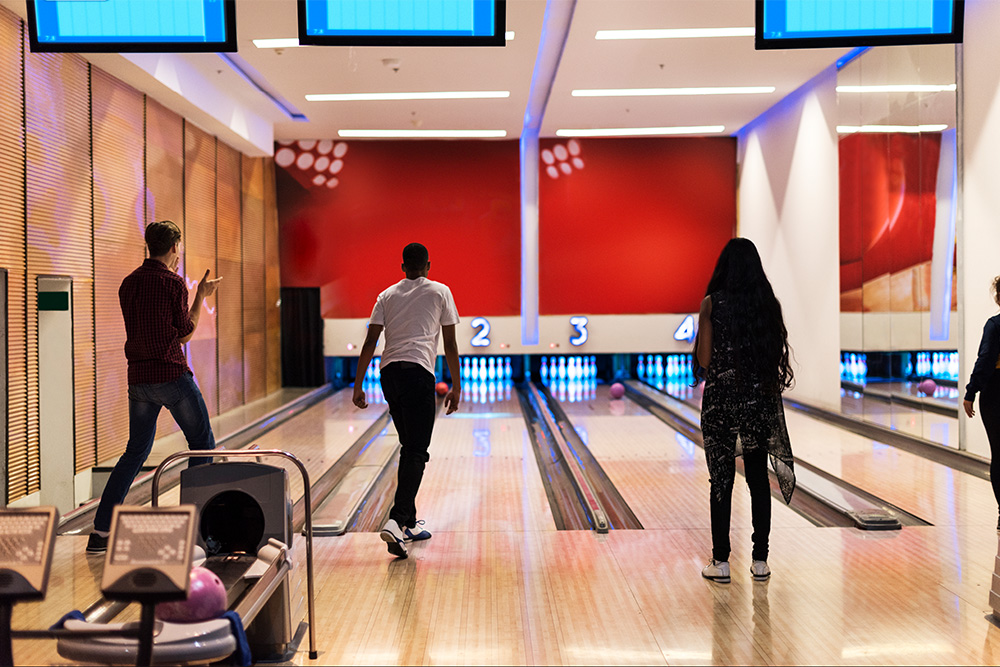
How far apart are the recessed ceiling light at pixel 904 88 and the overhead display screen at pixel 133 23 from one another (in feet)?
14.8

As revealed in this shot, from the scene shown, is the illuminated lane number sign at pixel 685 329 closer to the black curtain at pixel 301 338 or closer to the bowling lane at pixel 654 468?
the bowling lane at pixel 654 468

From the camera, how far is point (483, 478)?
4930 mm

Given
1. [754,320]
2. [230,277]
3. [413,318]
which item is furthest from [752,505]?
[230,277]

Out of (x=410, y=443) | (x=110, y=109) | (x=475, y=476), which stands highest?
(x=110, y=109)

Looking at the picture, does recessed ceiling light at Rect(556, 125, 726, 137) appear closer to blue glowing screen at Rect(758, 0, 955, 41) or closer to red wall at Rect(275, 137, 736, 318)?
red wall at Rect(275, 137, 736, 318)

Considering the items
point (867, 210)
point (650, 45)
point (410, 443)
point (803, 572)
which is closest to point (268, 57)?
point (650, 45)

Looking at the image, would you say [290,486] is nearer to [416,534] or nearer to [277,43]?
[416,534]

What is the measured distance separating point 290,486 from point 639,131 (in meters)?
6.68

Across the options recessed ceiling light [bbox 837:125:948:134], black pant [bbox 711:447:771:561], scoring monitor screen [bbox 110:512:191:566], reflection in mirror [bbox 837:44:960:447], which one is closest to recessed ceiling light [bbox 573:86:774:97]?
reflection in mirror [bbox 837:44:960:447]

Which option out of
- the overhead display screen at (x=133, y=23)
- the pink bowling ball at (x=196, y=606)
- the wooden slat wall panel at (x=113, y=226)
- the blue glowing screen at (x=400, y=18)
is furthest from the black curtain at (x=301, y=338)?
the pink bowling ball at (x=196, y=606)

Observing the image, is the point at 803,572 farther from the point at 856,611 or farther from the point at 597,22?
the point at 597,22

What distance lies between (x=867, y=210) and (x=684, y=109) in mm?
2631

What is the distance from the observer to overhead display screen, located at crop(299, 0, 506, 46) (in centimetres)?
291

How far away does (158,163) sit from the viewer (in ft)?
20.7
